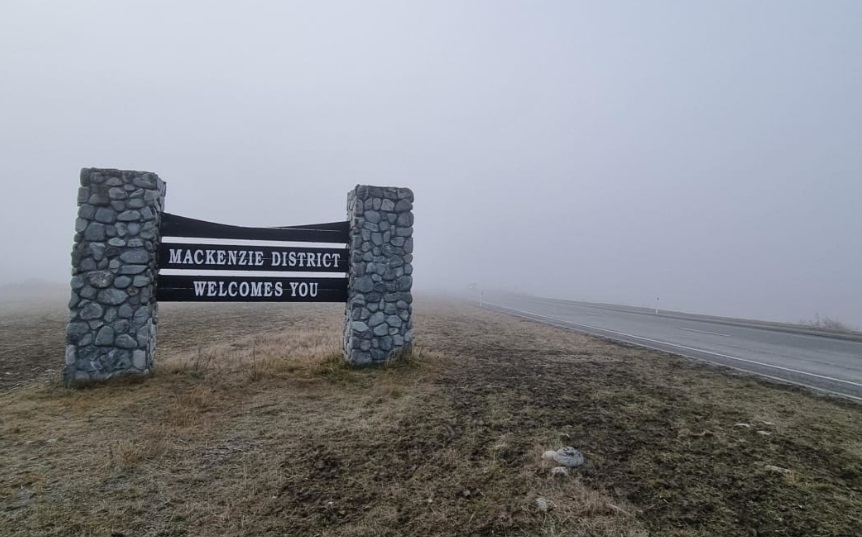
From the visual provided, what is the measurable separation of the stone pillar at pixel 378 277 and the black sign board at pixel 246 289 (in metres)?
0.47

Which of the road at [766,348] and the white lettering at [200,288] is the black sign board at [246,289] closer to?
the white lettering at [200,288]

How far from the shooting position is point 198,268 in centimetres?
802

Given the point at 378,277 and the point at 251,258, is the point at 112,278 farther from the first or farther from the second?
the point at 378,277

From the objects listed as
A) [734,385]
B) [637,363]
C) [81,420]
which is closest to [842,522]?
[734,385]

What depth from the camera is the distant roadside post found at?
716 centimetres

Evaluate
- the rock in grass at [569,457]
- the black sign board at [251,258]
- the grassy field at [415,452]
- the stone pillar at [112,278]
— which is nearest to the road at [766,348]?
the grassy field at [415,452]

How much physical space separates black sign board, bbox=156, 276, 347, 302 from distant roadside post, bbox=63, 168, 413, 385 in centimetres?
2

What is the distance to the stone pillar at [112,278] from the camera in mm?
7086

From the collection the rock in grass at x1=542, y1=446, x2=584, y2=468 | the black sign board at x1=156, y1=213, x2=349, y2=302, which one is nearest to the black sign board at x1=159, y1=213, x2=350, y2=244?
the black sign board at x1=156, y1=213, x2=349, y2=302

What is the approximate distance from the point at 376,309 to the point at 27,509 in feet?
18.9

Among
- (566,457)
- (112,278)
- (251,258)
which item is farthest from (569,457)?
(112,278)

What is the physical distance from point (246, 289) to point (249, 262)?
54 centimetres

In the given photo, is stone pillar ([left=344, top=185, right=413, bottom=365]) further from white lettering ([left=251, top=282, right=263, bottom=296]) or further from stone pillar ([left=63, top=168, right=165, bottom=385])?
stone pillar ([left=63, top=168, right=165, bottom=385])

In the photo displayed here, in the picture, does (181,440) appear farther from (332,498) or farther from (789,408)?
(789,408)
